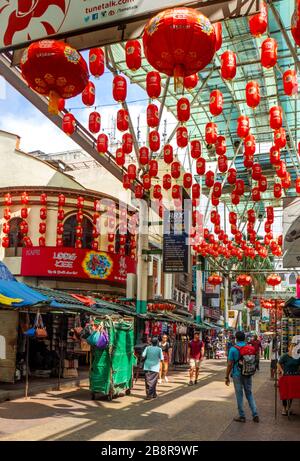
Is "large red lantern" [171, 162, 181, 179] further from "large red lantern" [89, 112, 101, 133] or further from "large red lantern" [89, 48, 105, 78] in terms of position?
"large red lantern" [89, 48, 105, 78]

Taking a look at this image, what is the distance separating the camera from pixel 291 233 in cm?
1514

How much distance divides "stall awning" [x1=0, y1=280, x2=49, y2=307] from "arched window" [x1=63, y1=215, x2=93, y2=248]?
15.5 m

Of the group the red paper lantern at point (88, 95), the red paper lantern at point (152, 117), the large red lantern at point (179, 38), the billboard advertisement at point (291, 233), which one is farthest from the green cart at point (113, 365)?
the large red lantern at point (179, 38)

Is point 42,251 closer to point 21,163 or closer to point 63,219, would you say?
point 63,219

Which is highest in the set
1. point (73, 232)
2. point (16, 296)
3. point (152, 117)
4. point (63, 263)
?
point (152, 117)

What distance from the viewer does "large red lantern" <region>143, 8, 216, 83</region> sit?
6484 mm

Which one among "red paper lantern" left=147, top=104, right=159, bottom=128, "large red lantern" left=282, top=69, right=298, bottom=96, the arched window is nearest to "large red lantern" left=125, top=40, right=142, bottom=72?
"large red lantern" left=282, top=69, right=298, bottom=96

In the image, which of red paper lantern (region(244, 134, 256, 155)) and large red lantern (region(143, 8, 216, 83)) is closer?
large red lantern (region(143, 8, 216, 83))

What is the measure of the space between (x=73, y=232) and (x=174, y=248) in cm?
691

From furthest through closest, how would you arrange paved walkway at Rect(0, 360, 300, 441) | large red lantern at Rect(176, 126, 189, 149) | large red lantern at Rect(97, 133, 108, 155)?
large red lantern at Rect(97, 133, 108, 155)
large red lantern at Rect(176, 126, 189, 149)
paved walkway at Rect(0, 360, 300, 441)

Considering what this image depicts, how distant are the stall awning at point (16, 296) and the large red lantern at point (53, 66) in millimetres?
5128

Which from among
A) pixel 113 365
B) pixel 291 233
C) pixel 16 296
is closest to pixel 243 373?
pixel 113 365

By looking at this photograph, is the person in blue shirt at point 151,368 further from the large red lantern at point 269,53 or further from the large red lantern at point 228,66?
the large red lantern at point 269,53

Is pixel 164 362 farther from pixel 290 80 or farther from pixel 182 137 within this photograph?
pixel 290 80
